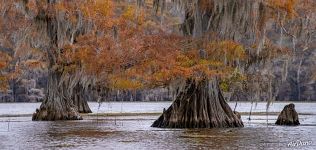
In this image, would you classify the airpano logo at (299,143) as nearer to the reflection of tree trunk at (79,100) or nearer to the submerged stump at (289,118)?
the submerged stump at (289,118)

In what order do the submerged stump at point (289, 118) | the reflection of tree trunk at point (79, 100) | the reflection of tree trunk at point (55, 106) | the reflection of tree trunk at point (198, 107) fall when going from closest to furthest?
the reflection of tree trunk at point (198, 107) < the submerged stump at point (289, 118) < the reflection of tree trunk at point (55, 106) < the reflection of tree trunk at point (79, 100)

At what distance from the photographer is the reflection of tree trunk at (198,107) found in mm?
23734

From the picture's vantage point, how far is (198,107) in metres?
23.7

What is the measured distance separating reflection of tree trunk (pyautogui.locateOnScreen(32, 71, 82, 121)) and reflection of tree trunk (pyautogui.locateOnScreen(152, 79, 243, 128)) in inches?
377

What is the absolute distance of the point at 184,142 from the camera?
18000mm

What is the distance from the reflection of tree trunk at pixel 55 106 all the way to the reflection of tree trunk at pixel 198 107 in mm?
9565

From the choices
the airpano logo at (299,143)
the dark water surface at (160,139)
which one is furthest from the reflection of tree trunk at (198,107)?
the airpano logo at (299,143)

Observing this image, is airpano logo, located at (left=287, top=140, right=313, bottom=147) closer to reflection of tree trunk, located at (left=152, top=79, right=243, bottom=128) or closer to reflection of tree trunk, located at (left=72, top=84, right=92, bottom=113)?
reflection of tree trunk, located at (left=152, top=79, right=243, bottom=128)

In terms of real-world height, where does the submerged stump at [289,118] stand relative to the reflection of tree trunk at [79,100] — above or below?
below

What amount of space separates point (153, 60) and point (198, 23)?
8.24ft

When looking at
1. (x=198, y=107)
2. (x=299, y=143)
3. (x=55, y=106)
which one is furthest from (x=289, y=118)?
(x=55, y=106)

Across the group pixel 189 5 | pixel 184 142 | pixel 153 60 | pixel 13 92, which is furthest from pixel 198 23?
pixel 13 92

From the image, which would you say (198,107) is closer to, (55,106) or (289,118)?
(289,118)

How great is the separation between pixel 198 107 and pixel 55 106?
10942mm
